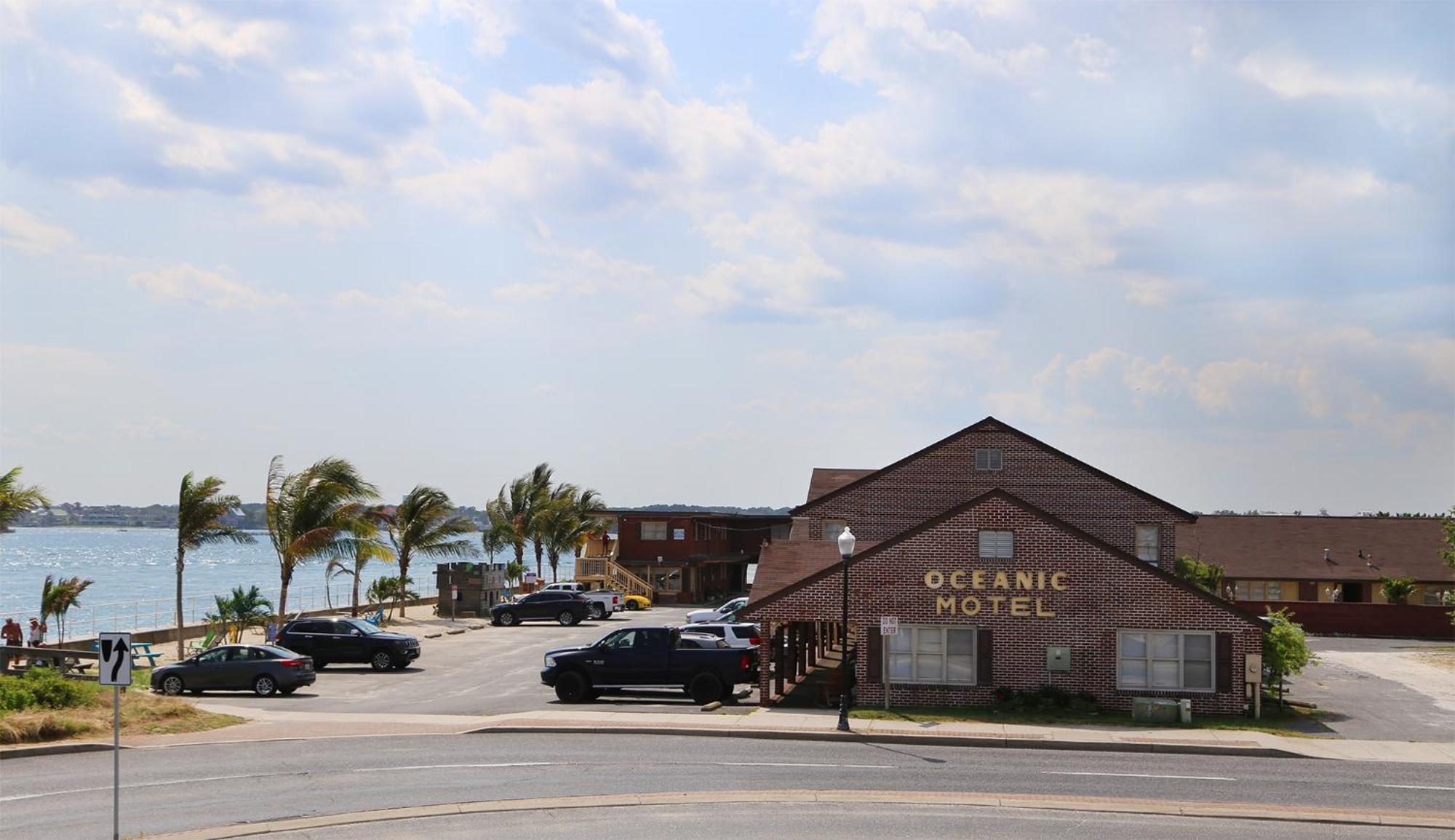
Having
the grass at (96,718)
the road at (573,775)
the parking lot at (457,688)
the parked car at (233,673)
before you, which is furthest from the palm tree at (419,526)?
the road at (573,775)

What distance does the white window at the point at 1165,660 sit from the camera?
3203 centimetres

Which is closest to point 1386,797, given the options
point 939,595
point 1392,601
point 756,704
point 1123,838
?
point 1123,838

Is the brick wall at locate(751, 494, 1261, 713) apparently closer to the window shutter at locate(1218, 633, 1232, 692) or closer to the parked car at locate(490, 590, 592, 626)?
the window shutter at locate(1218, 633, 1232, 692)

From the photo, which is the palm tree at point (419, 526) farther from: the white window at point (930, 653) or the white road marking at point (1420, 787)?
the white road marking at point (1420, 787)

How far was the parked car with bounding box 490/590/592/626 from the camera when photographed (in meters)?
61.9

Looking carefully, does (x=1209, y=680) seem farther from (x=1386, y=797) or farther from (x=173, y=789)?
(x=173, y=789)

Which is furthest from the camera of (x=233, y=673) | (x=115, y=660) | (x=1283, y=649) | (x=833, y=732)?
(x=233, y=673)

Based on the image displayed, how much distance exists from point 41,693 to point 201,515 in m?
15.8

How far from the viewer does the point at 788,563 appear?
1511 inches

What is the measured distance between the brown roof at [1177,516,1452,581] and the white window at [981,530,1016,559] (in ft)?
149

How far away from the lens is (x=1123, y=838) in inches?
729

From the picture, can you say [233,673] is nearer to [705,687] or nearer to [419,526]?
[705,687]

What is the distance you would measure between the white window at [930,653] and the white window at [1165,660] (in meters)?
3.61

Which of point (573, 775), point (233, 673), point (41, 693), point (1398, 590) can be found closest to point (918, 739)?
point (573, 775)
